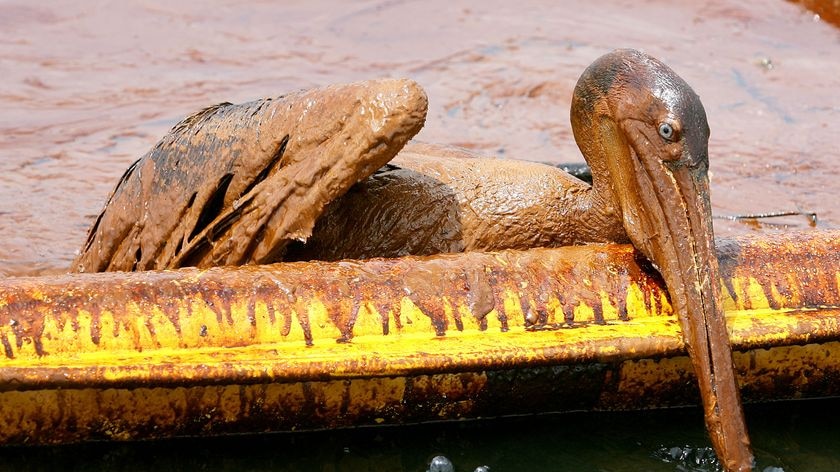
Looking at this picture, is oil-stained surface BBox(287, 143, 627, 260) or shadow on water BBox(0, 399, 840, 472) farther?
oil-stained surface BBox(287, 143, 627, 260)

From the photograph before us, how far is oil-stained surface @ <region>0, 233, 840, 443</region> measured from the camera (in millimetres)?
3662

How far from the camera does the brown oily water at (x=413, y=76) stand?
7.28 m

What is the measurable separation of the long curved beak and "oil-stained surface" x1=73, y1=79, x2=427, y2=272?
791mm

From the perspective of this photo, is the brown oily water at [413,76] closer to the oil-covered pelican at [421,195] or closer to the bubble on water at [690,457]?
the oil-covered pelican at [421,195]

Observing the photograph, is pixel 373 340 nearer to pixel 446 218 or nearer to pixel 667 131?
pixel 446 218

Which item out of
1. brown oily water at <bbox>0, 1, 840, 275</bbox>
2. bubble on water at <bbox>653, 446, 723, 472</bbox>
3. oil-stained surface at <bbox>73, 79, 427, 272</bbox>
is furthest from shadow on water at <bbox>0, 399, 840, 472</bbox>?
brown oily water at <bbox>0, 1, 840, 275</bbox>

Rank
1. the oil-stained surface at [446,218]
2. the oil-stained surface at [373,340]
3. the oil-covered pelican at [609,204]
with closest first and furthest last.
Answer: the oil-stained surface at [373,340], the oil-covered pelican at [609,204], the oil-stained surface at [446,218]

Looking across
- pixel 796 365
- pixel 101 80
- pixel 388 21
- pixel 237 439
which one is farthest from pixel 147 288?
pixel 388 21

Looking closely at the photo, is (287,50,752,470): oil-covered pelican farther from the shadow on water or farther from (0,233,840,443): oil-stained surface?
the shadow on water

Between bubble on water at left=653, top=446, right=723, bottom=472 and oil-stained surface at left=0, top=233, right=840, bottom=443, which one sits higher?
oil-stained surface at left=0, top=233, right=840, bottom=443

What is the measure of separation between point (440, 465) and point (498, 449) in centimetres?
24

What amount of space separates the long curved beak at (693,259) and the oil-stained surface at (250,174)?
79cm

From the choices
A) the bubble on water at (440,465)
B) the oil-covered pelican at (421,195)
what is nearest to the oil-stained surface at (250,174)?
the oil-covered pelican at (421,195)

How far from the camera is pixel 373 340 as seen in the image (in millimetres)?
3826
